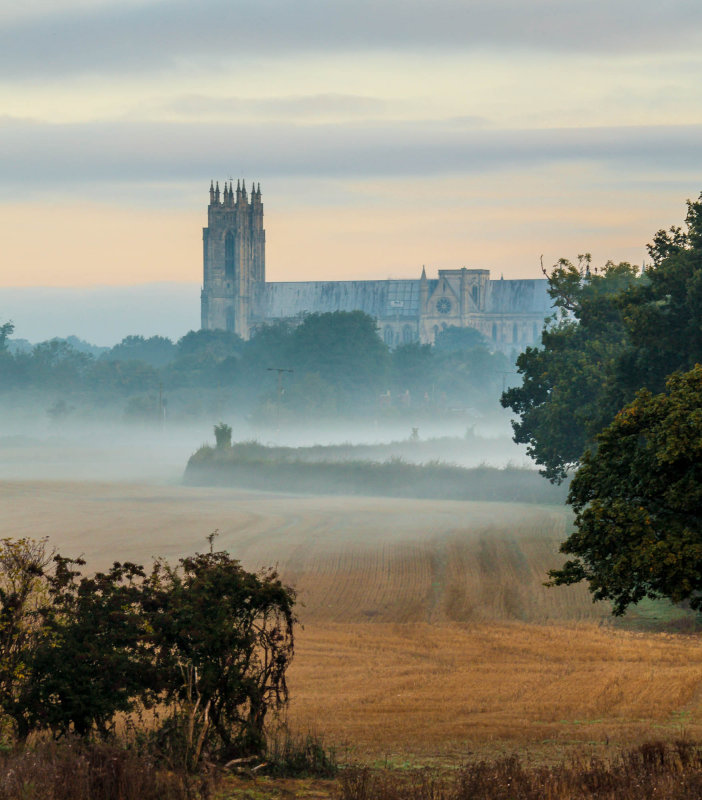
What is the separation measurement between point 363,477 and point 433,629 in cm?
4976

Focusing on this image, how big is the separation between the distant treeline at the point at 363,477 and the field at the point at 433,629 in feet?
14.6

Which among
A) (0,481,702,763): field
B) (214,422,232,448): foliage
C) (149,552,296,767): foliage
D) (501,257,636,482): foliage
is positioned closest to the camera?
(149,552,296,767): foliage

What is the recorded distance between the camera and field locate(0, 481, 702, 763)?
2134 cm

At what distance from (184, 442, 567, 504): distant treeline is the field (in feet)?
14.6

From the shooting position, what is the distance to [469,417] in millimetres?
185250

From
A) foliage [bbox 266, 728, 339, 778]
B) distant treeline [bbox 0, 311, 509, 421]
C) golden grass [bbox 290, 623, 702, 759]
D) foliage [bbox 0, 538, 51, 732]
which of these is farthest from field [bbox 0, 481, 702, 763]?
distant treeline [bbox 0, 311, 509, 421]

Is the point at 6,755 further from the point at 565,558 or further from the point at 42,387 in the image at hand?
the point at 42,387

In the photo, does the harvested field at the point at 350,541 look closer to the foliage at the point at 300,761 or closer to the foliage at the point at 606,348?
the foliage at the point at 606,348

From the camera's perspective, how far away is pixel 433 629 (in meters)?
34.7

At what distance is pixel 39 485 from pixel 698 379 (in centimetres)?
7647

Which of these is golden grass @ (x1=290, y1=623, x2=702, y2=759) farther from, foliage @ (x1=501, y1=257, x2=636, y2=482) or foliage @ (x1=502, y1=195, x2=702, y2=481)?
foliage @ (x1=501, y1=257, x2=636, y2=482)

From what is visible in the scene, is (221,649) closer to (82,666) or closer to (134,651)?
(134,651)

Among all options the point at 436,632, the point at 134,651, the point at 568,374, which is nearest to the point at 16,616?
the point at 134,651

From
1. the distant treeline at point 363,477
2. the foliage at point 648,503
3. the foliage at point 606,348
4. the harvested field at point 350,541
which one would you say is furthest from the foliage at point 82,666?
the distant treeline at point 363,477
